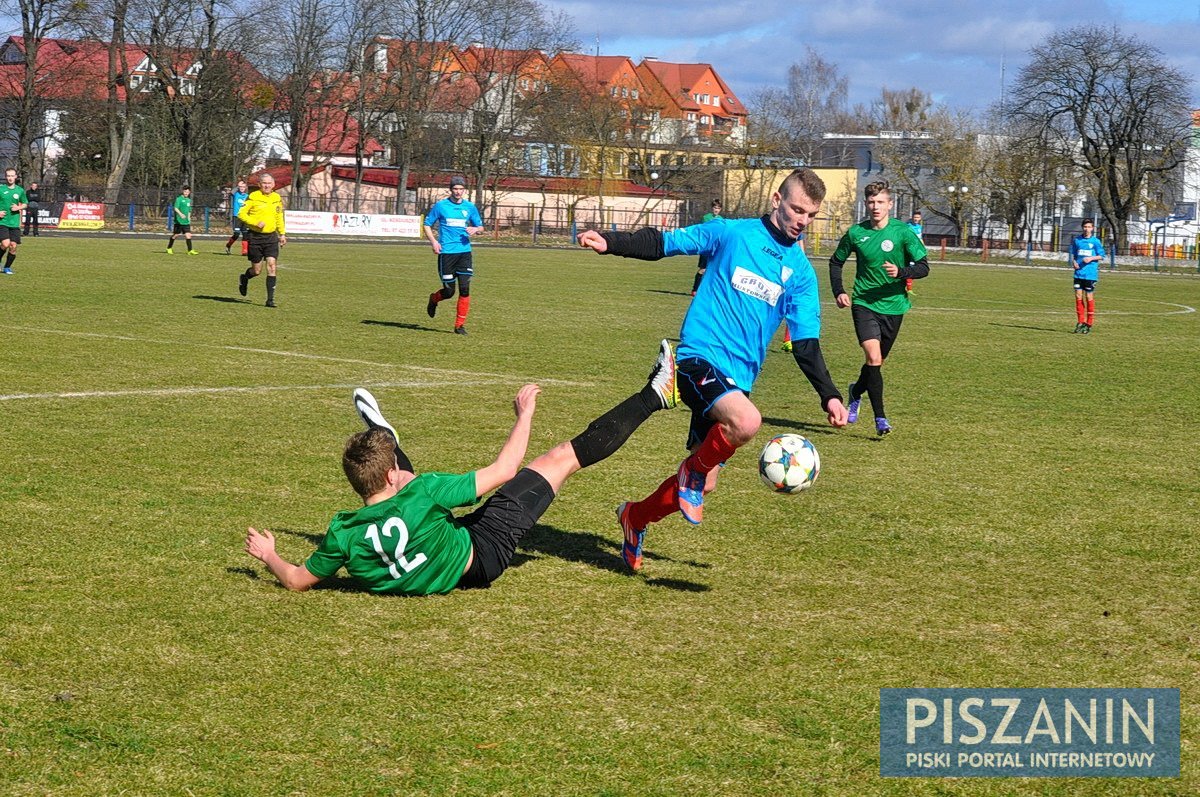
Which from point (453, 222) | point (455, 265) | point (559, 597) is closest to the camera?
point (559, 597)

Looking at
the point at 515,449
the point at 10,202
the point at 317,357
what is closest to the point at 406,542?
the point at 515,449

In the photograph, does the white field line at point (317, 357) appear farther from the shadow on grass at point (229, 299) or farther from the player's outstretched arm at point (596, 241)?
the player's outstretched arm at point (596, 241)

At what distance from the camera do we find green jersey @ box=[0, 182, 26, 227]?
2489 cm

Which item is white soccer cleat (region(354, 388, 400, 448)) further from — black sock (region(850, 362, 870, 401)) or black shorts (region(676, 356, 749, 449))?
black sock (region(850, 362, 870, 401))

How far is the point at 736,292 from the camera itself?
6.34 meters

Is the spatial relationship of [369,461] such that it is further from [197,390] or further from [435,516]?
[197,390]

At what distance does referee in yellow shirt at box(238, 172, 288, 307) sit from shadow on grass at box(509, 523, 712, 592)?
14046mm

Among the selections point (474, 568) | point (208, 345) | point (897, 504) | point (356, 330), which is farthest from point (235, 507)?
point (356, 330)

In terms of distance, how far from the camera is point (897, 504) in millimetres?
7945

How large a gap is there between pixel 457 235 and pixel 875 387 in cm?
824

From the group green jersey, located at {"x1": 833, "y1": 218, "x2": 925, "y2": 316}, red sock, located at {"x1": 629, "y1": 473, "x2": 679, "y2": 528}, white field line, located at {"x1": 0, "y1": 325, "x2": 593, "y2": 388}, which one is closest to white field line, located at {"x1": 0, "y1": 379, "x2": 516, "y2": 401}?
white field line, located at {"x1": 0, "y1": 325, "x2": 593, "y2": 388}

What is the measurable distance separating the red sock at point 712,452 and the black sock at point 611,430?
291mm

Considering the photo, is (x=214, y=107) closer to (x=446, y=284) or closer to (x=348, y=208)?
(x=348, y=208)

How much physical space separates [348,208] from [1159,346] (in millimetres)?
56390
